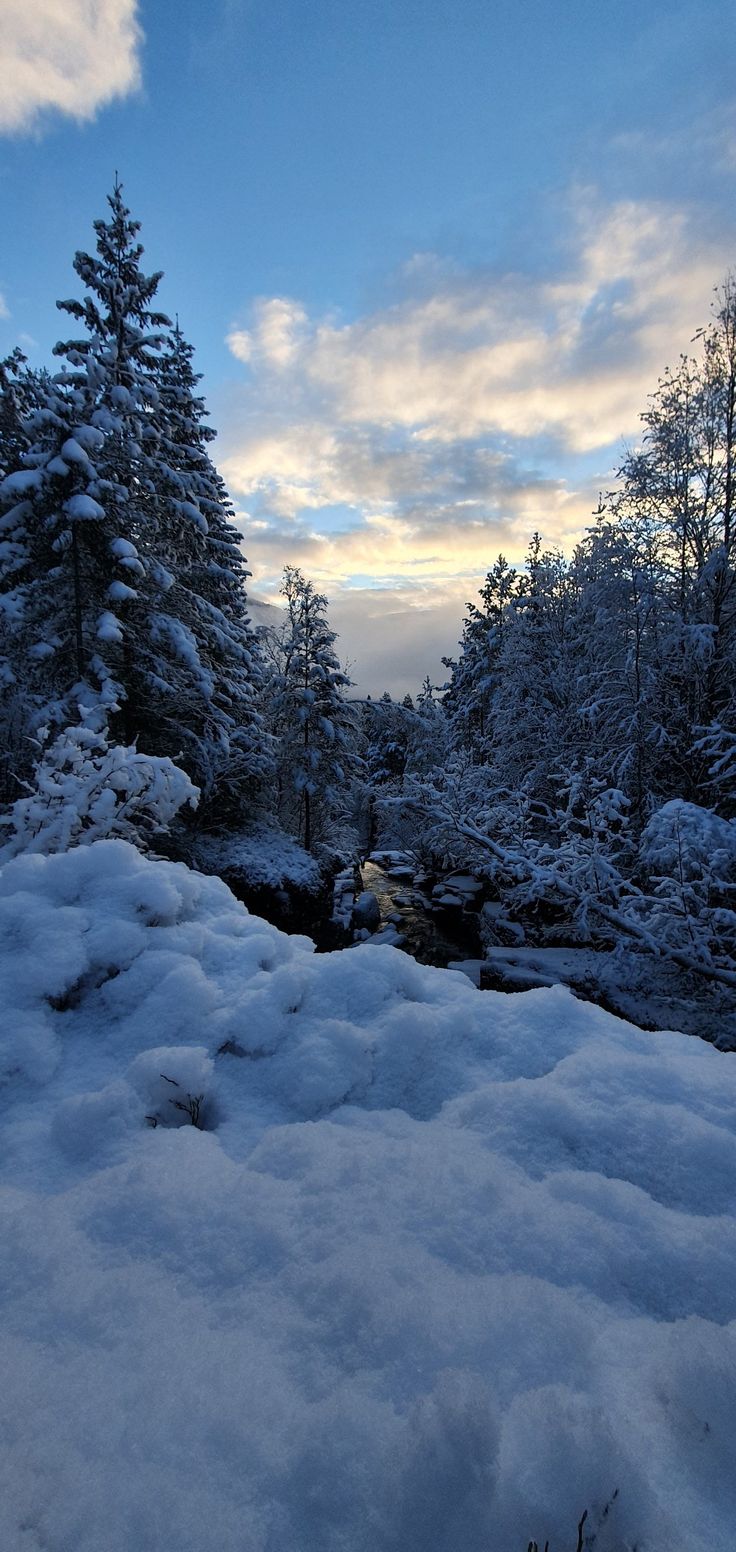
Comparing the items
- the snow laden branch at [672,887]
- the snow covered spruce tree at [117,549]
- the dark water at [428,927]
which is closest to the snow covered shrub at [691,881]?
the snow laden branch at [672,887]

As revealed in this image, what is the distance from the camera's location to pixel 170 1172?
5.85 ft

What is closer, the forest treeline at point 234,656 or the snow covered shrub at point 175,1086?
the snow covered shrub at point 175,1086

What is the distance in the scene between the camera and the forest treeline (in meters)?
7.29

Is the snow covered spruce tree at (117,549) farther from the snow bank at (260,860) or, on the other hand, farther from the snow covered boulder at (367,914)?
the snow covered boulder at (367,914)

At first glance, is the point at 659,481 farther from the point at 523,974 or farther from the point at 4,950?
the point at 4,950

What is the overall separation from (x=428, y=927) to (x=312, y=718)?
8086 mm

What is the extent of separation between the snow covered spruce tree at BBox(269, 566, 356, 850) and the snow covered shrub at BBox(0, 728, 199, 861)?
14.1 metres

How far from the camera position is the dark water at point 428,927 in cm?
1503

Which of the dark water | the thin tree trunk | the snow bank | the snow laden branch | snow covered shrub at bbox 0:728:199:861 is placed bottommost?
the dark water

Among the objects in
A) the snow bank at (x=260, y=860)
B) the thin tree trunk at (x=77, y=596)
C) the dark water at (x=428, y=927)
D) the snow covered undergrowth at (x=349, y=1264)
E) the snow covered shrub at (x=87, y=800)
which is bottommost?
the dark water at (x=428, y=927)

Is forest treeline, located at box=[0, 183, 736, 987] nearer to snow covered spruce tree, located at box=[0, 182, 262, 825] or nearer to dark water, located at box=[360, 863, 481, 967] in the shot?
snow covered spruce tree, located at box=[0, 182, 262, 825]

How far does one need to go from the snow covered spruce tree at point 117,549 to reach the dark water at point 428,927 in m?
A: 6.80

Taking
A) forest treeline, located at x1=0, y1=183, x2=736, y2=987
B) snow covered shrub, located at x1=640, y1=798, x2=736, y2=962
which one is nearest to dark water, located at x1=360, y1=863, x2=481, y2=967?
forest treeline, located at x1=0, y1=183, x2=736, y2=987

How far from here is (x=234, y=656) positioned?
51.6ft
